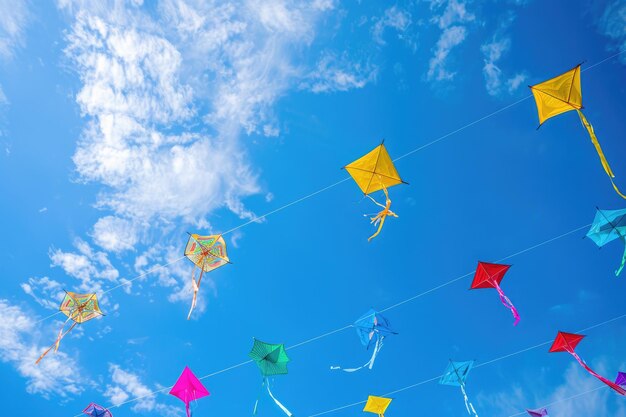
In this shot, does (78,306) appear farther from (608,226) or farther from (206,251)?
(608,226)

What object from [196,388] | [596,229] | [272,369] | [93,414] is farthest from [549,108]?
[93,414]

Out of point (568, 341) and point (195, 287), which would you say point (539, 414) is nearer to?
point (568, 341)

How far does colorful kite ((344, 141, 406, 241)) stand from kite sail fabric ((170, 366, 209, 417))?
853 cm

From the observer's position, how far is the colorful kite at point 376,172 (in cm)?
1296

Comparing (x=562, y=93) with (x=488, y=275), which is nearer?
(x=562, y=93)

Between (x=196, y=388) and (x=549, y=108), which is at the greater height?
(x=549, y=108)

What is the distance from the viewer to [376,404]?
52.0 ft

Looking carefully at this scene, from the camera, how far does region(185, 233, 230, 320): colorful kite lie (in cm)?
1489

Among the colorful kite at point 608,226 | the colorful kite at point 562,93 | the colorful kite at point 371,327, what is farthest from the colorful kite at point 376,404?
the colorful kite at point 562,93

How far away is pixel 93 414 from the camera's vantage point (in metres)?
16.8

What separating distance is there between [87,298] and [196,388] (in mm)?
5716

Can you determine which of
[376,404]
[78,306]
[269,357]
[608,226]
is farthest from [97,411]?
[608,226]

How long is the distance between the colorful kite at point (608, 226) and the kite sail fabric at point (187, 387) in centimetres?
1592

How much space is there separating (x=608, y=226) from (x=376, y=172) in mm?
8852
